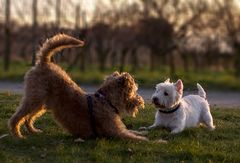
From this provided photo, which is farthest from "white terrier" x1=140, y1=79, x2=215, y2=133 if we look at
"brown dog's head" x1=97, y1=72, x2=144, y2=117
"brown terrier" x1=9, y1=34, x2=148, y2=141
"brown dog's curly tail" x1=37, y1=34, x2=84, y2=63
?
"brown dog's curly tail" x1=37, y1=34, x2=84, y2=63

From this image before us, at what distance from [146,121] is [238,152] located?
2636 mm

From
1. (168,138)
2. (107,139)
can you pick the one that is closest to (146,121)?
(168,138)

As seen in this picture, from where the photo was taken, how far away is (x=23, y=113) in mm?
7828

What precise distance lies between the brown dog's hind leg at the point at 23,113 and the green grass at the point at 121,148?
0.47 ft

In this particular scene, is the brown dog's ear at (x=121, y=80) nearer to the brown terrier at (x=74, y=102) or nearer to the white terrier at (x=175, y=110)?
the brown terrier at (x=74, y=102)

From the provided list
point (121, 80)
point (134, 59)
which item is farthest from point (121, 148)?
point (134, 59)

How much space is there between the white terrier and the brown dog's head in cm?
93

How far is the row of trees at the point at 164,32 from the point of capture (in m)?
29.7

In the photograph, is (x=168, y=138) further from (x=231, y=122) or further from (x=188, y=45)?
(x=188, y=45)

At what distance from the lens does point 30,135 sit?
26.8ft

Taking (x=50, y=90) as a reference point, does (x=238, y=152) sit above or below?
below

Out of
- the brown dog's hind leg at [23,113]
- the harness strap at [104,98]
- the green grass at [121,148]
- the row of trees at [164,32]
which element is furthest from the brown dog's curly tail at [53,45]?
the row of trees at [164,32]

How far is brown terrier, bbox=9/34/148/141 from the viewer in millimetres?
7793

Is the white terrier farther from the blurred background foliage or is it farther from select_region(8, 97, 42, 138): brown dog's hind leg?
the blurred background foliage
